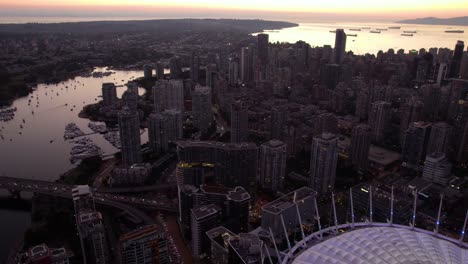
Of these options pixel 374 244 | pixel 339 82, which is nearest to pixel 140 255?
pixel 374 244

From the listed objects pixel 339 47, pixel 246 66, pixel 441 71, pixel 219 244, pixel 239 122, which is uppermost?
pixel 339 47

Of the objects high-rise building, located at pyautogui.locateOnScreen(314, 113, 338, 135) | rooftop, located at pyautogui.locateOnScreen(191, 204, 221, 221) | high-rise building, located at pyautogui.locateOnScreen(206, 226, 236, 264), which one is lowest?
high-rise building, located at pyautogui.locateOnScreen(206, 226, 236, 264)

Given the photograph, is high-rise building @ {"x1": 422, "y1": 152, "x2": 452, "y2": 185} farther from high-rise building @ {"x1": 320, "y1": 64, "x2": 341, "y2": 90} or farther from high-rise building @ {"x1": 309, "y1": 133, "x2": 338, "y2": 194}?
high-rise building @ {"x1": 320, "y1": 64, "x2": 341, "y2": 90}

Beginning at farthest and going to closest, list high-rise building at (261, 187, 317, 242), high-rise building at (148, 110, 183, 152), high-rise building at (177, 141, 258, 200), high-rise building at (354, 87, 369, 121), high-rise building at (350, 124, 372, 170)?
high-rise building at (354, 87, 369, 121) < high-rise building at (148, 110, 183, 152) < high-rise building at (350, 124, 372, 170) < high-rise building at (177, 141, 258, 200) < high-rise building at (261, 187, 317, 242)

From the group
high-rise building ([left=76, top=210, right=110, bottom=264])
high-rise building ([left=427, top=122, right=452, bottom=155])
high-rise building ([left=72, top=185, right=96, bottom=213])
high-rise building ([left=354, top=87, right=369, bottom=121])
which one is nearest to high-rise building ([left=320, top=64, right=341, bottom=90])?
high-rise building ([left=354, top=87, right=369, bottom=121])

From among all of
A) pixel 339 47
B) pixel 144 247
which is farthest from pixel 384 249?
pixel 339 47

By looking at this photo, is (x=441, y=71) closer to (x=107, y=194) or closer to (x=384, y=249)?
(x=107, y=194)

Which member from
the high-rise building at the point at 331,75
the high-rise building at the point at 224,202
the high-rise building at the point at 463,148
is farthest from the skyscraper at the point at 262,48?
the high-rise building at the point at 224,202
